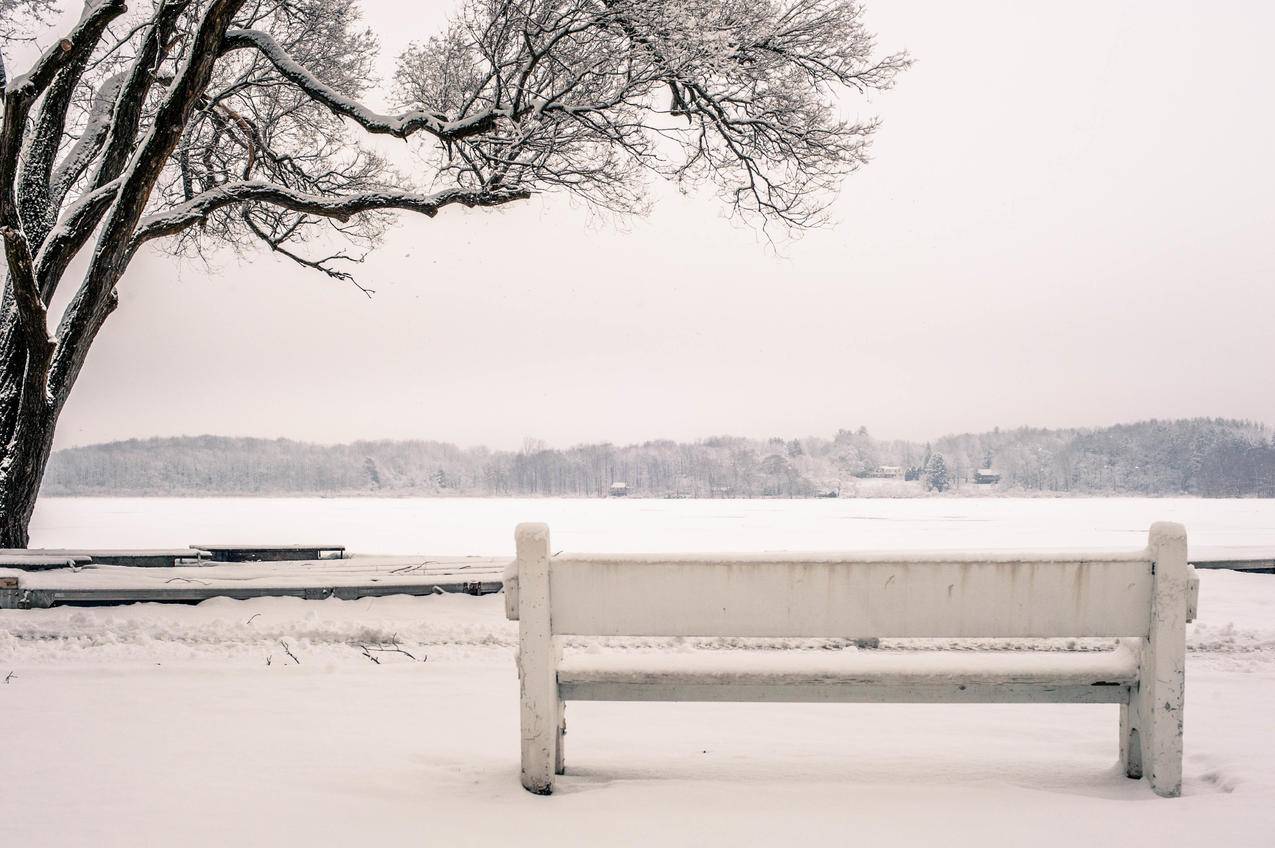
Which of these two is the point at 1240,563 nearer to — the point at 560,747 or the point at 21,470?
the point at 560,747

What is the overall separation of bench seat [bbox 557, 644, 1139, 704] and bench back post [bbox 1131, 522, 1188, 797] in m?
0.11

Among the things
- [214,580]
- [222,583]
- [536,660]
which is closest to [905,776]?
[536,660]

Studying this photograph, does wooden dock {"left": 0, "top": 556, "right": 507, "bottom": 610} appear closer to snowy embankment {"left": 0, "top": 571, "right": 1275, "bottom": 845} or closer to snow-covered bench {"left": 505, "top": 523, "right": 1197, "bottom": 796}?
snowy embankment {"left": 0, "top": 571, "right": 1275, "bottom": 845}

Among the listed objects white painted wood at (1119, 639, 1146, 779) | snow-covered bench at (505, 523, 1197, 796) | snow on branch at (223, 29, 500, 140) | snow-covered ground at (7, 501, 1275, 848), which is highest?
snow on branch at (223, 29, 500, 140)

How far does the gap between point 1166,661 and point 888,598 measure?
3.12 ft

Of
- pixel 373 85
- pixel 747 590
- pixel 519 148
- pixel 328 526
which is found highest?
pixel 373 85

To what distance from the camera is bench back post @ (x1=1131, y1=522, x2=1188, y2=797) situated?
3209 millimetres

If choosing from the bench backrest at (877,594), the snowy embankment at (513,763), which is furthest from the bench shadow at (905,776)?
the bench backrest at (877,594)

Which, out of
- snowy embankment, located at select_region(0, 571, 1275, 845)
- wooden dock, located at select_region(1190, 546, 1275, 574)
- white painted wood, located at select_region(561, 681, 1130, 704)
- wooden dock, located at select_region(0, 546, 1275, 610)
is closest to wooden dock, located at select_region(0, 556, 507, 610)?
wooden dock, located at select_region(0, 546, 1275, 610)

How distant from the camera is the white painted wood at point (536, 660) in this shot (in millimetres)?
3268

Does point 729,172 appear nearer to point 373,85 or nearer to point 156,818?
point 373,85

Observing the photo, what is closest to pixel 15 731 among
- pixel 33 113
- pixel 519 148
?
pixel 519 148

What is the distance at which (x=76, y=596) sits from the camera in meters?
7.63

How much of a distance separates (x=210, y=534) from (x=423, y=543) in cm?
865
